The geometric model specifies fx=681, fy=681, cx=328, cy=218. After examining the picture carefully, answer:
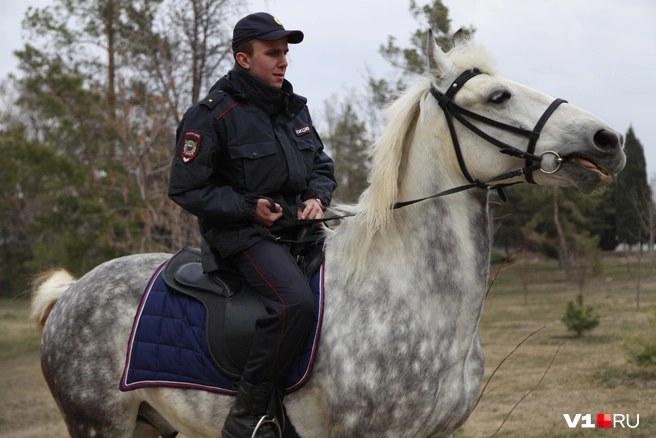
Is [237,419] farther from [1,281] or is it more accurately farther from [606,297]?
[1,281]

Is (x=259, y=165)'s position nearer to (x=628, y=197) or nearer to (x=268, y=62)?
(x=268, y=62)

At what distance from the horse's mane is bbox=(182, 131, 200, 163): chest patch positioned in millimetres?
881

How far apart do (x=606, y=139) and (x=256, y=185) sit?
1679 millimetres

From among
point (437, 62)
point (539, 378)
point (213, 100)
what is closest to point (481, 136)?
point (437, 62)

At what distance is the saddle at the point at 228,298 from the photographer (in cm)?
348

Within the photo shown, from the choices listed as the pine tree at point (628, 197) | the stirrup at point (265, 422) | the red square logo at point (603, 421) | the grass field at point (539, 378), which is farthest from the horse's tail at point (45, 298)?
the pine tree at point (628, 197)

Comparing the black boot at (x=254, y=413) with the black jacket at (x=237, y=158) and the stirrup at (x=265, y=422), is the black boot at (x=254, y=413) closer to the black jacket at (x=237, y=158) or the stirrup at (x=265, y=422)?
the stirrup at (x=265, y=422)

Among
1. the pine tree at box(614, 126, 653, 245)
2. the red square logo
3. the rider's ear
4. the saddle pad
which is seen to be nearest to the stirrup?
the saddle pad

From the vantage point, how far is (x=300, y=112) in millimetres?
3793

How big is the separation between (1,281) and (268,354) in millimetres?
32368

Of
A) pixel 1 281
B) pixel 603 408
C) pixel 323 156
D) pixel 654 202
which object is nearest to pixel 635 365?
pixel 603 408

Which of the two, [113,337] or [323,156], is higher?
[323,156]

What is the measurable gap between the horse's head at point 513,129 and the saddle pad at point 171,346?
Result: 3.30 ft

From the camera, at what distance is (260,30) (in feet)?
11.5
